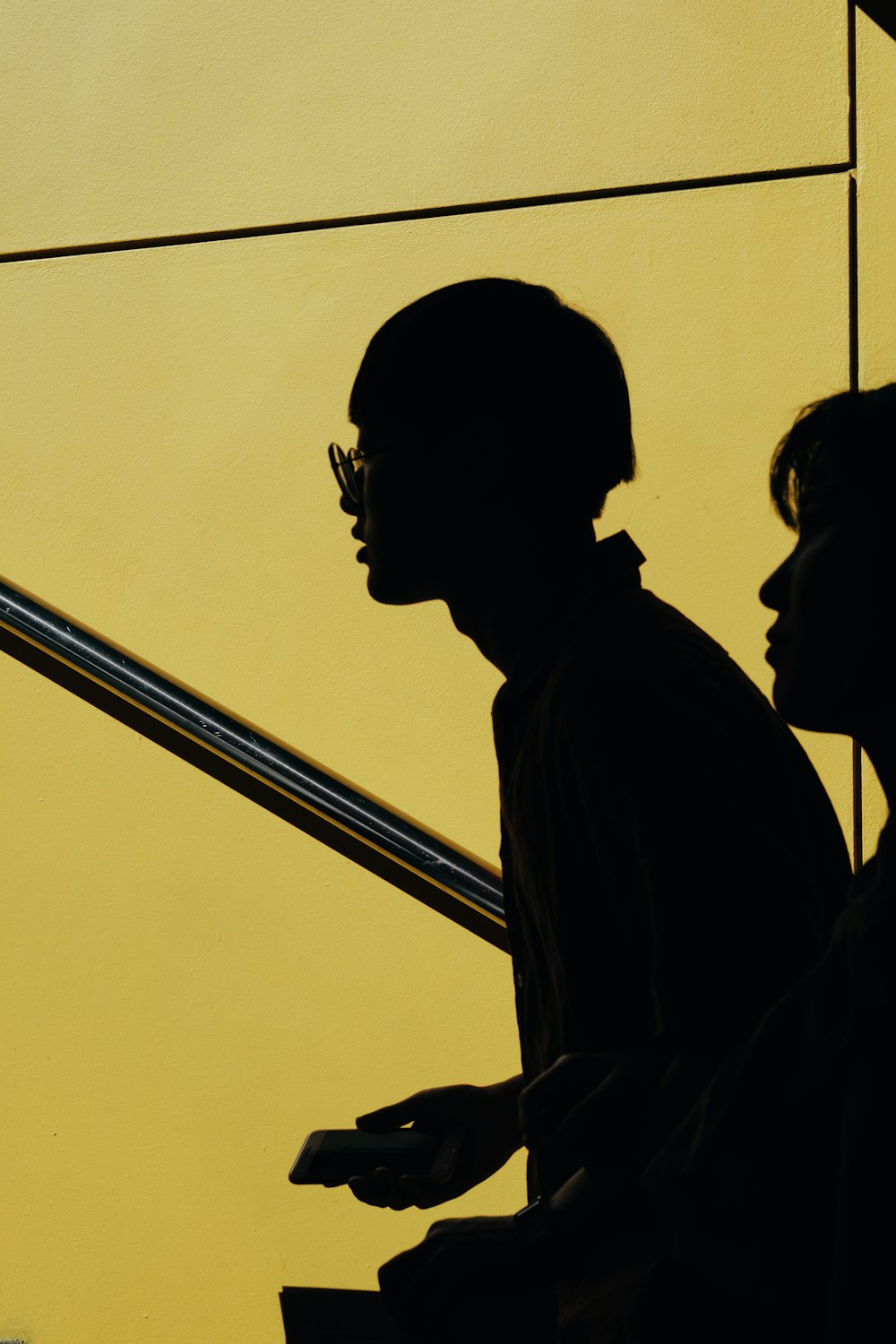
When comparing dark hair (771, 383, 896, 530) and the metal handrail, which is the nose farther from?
the metal handrail

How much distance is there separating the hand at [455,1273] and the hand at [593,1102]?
0.11 meters

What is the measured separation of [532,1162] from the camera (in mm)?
1095

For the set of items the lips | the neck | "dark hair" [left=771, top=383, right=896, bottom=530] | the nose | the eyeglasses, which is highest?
the eyeglasses

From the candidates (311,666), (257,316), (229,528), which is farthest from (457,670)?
(257,316)

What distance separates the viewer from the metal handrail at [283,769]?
185 cm

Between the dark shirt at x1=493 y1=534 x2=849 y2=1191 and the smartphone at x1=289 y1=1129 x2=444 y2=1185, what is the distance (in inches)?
6.9

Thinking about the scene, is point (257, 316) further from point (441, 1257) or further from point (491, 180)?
point (441, 1257)

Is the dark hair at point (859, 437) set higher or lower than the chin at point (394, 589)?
lower

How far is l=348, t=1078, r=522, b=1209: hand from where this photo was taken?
1174 mm

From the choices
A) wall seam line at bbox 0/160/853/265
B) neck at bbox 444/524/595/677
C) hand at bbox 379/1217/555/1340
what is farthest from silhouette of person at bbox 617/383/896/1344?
wall seam line at bbox 0/160/853/265

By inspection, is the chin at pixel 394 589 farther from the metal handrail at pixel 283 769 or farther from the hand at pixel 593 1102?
the metal handrail at pixel 283 769

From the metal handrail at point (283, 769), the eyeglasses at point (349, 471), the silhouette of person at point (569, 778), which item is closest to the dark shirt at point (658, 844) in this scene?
the silhouette of person at point (569, 778)

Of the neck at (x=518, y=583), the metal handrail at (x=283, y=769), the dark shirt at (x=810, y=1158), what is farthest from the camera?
the metal handrail at (x=283, y=769)

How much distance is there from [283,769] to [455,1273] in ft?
3.67
